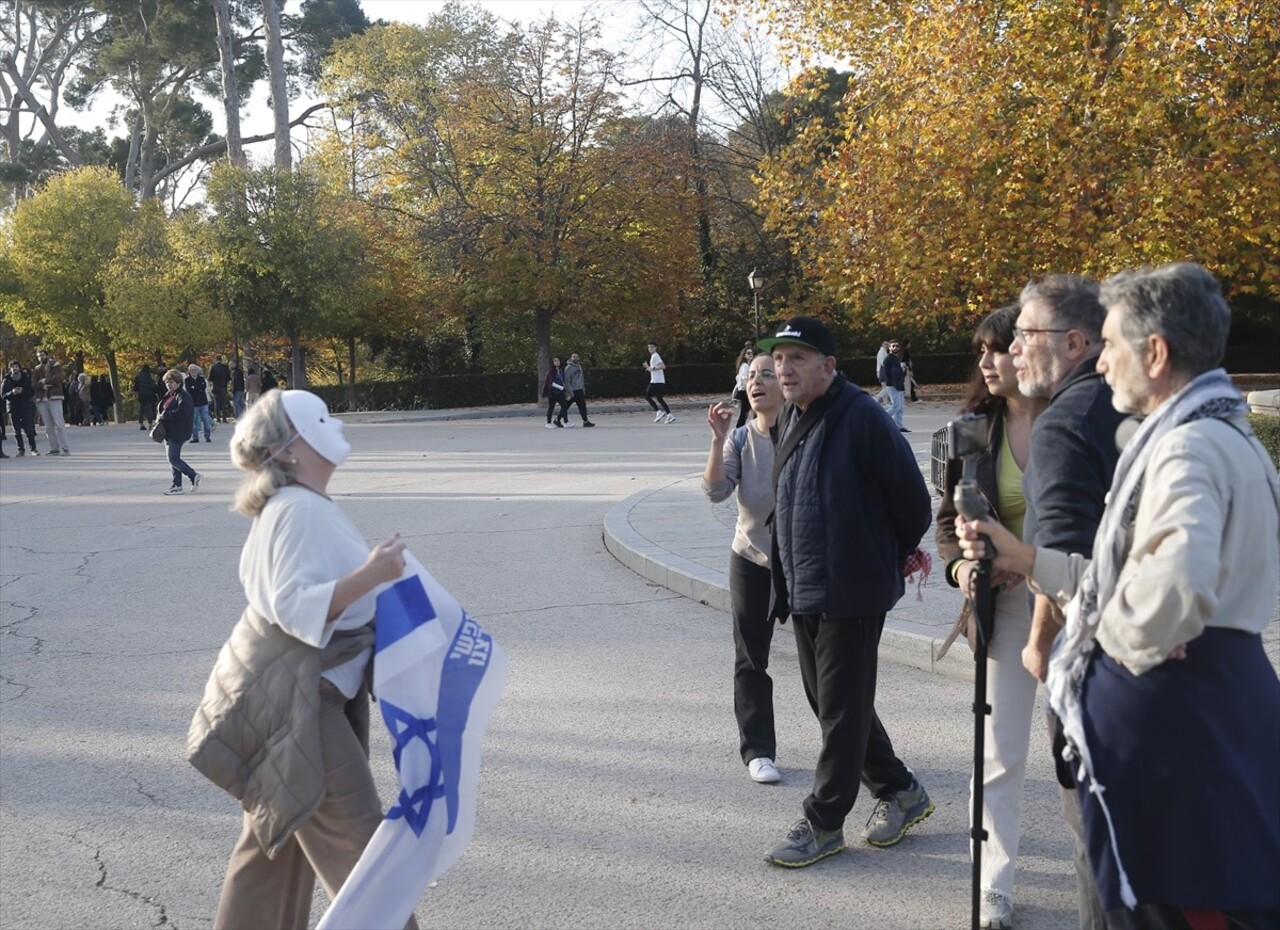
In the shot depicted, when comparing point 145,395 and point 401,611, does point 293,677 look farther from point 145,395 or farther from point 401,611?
point 145,395

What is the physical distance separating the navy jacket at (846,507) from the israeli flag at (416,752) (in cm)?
153

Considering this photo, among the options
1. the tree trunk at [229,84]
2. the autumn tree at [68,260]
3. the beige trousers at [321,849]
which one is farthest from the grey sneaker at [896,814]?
the autumn tree at [68,260]

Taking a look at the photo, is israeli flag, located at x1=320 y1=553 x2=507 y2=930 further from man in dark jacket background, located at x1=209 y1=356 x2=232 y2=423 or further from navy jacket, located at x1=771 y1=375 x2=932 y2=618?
man in dark jacket background, located at x1=209 y1=356 x2=232 y2=423

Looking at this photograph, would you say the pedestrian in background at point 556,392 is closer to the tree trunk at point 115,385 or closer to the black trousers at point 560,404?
the black trousers at point 560,404

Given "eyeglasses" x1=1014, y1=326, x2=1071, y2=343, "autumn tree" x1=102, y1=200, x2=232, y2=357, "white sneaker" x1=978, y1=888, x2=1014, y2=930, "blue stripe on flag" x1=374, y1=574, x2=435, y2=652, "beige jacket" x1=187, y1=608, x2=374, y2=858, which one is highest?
"autumn tree" x1=102, y1=200, x2=232, y2=357

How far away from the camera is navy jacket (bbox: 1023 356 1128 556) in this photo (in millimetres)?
3146

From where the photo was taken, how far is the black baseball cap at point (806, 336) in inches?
175

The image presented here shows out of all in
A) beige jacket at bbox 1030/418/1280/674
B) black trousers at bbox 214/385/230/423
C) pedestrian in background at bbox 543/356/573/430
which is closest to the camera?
beige jacket at bbox 1030/418/1280/674

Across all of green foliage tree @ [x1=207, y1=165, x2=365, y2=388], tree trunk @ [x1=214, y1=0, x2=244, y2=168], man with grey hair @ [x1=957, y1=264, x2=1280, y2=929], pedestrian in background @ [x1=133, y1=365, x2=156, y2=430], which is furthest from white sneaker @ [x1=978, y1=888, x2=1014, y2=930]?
tree trunk @ [x1=214, y1=0, x2=244, y2=168]

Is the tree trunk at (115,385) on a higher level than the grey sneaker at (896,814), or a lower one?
higher

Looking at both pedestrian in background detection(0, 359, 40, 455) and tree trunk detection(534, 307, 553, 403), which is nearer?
pedestrian in background detection(0, 359, 40, 455)

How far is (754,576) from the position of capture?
210 inches

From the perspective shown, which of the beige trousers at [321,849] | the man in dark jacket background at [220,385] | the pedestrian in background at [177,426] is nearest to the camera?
the beige trousers at [321,849]

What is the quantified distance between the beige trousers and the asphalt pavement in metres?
0.82
